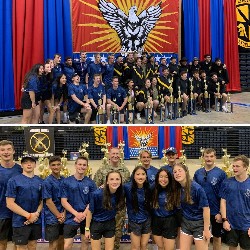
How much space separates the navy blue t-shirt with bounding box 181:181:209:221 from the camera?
3.26 meters

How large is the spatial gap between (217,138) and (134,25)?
4931 mm

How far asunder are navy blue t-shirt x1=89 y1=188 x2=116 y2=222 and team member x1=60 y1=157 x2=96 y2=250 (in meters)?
0.13

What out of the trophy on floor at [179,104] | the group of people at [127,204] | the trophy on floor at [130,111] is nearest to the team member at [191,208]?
the group of people at [127,204]

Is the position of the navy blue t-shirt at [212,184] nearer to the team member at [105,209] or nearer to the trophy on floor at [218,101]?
the team member at [105,209]

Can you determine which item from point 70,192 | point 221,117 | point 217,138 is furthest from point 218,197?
point 221,117

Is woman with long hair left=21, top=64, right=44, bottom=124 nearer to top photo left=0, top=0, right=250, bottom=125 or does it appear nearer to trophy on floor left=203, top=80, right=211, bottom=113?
top photo left=0, top=0, right=250, bottom=125

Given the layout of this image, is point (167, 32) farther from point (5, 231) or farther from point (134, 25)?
point (5, 231)

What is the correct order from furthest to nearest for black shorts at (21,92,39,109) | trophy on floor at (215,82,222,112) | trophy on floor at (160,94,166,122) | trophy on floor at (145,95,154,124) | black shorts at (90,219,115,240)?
trophy on floor at (215,82,222,112)
trophy on floor at (160,94,166,122)
trophy on floor at (145,95,154,124)
black shorts at (21,92,39,109)
black shorts at (90,219,115,240)

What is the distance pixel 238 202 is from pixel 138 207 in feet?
2.69

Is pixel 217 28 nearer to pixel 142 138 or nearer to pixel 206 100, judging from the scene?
pixel 206 100

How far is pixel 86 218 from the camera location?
3367 mm

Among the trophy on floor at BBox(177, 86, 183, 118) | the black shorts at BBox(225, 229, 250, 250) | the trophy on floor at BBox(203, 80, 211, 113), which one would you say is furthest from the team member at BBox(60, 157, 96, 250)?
the trophy on floor at BBox(203, 80, 211, 113)

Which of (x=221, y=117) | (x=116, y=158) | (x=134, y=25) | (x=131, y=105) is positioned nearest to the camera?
(x=116, y=158)

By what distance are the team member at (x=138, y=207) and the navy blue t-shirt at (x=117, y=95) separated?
417cm
